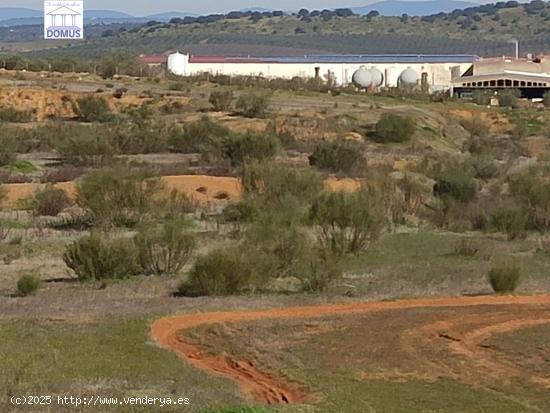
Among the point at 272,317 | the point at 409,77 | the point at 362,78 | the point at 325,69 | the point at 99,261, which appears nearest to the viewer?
the point at 272,317

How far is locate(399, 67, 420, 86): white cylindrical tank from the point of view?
337 ft

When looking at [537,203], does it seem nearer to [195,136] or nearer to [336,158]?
[336,158]

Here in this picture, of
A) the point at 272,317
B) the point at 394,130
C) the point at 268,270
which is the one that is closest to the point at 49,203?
the point at 268,270

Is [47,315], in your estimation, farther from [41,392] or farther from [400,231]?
[400,231]

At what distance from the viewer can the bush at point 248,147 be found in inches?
1759

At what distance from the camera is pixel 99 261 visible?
71.6 ft

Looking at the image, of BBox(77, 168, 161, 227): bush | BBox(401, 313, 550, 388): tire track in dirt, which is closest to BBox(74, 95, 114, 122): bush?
BBox(77, 168, 161, 227): bush

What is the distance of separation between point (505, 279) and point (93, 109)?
152 ft

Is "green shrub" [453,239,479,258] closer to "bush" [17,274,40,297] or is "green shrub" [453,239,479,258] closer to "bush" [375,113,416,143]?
"bush" [17,274,40,297]

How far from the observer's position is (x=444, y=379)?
1288 centimetres

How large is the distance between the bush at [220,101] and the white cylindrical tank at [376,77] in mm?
33571

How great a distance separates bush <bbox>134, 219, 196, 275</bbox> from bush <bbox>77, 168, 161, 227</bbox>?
629cm

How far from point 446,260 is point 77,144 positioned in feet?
78.1

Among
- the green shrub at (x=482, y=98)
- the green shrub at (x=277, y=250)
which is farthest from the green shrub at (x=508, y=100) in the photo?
the green shrub at (x=277, y=250)
